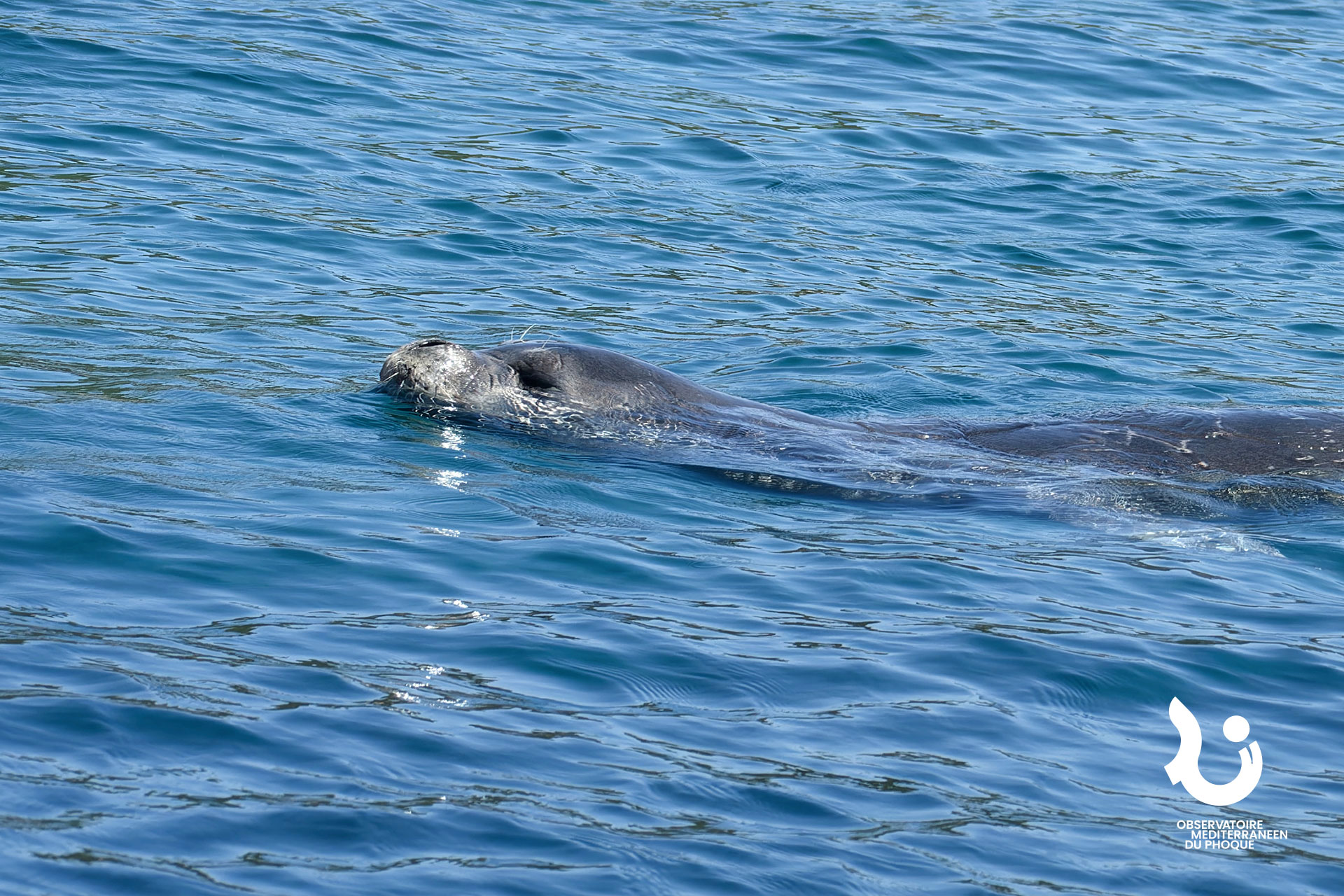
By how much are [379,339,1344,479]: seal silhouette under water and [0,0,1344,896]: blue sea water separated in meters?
0.24

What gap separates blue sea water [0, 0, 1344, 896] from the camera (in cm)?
473

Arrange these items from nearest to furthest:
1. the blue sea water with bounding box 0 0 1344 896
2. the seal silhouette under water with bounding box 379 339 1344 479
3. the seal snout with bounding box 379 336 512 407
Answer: the blue sea water with bounding box 0 0 1344 896
the seal silhouette under water with bounding box 379 339 1344 479
the seal snout with bounding box 379 336 512 407

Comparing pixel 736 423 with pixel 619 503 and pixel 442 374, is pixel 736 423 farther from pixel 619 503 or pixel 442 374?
pixel 442 374

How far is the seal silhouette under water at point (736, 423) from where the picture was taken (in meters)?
8.91

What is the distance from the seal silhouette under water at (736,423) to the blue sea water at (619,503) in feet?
0.79

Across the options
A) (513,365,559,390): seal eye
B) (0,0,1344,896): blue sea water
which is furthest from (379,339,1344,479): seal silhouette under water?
(0,0,1344,896): blue sea water

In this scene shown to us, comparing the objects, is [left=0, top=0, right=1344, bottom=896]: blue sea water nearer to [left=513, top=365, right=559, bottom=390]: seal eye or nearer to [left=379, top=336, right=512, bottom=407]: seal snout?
[left=379, top=336, right=512, bottom=407]: seal snout

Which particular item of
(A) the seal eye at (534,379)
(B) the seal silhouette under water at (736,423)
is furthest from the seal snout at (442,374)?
(A) the seal eye at (534,379)

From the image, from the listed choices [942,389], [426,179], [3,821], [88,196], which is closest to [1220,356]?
[942,389]

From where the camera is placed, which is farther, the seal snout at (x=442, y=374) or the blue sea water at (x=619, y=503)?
the seal snout at (x=442, y=374)

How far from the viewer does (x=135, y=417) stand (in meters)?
8.61

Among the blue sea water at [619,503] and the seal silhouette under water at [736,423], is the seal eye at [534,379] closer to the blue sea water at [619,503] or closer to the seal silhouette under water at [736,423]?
the seal silhouette under water at [736,423]

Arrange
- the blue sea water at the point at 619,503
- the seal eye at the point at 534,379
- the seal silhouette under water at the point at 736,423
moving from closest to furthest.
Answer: the blue sea water at the point at 619,503 → the seal silhouette under water at the point at 736,423 → the seal eye at the point at 534,379

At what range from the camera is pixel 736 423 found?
9.15 m
